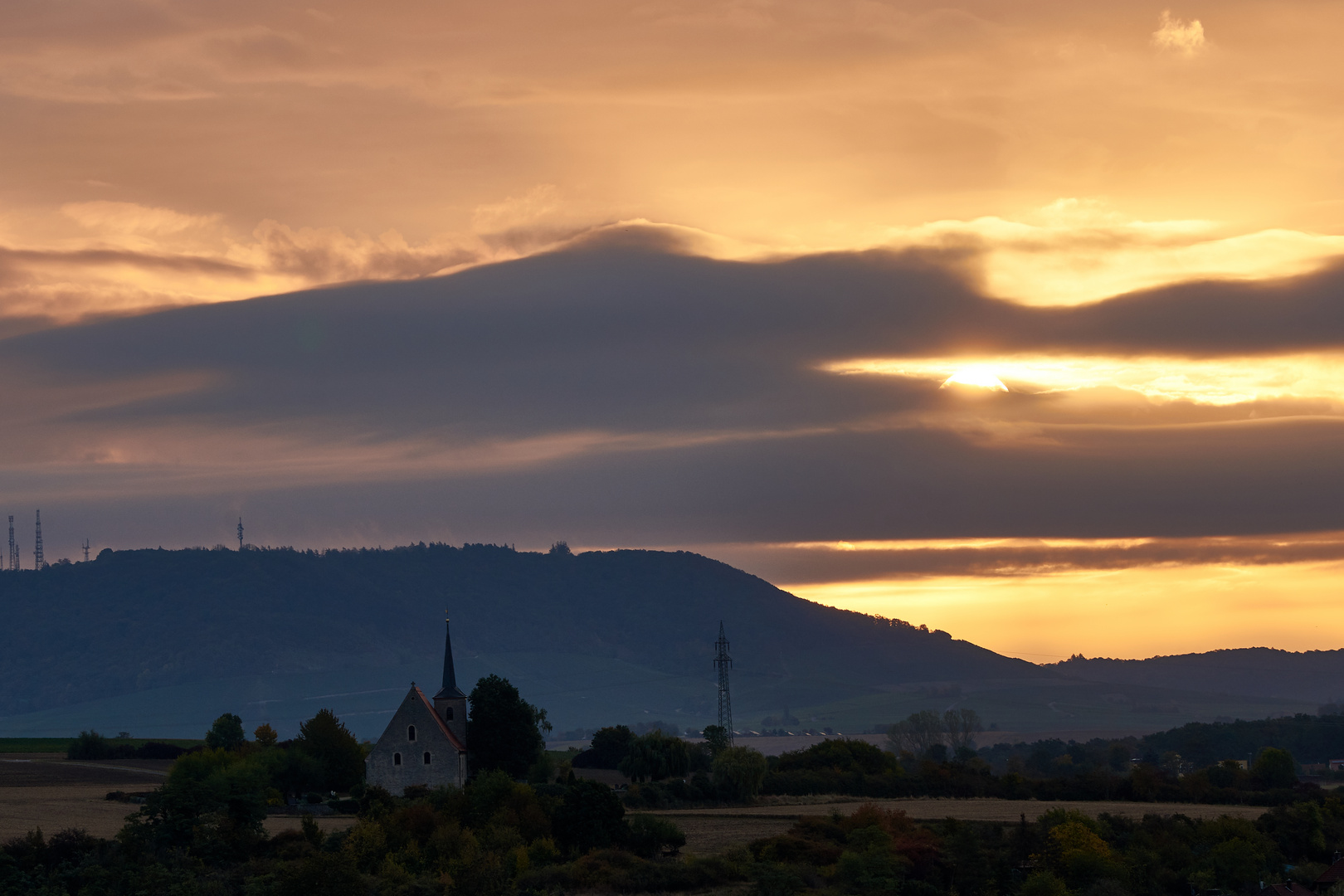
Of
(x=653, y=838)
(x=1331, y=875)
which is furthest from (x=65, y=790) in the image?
(x=1331, y=875)

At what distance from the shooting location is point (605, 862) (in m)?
93.1

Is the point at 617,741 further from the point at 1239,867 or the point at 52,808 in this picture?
the point at 1239,867

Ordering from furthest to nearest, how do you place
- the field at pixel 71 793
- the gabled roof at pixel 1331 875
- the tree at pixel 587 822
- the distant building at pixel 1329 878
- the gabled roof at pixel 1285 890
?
the field at pixel 71 793 → the tree at pixel 587 822 → the gabled roof at pixel 1331 875 → the distant building at pixel 1329 878 → the gabled roof at pixel 1285 890

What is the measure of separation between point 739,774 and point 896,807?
1494cm

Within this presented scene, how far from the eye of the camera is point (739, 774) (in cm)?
13125

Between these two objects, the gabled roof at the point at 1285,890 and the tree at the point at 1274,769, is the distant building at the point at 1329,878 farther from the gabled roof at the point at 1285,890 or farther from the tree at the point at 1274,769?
the tree at the point at 1274,769

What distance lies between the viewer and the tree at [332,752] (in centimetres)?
13762

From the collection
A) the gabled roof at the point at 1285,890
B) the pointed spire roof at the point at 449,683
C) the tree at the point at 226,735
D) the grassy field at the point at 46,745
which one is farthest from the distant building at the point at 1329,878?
the grassy field at the point at 46,745

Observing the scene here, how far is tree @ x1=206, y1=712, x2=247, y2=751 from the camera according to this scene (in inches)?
6081

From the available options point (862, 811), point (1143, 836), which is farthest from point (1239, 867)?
point (862, 811)

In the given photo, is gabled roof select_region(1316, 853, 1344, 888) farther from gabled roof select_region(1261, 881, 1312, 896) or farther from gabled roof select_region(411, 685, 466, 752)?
gabled roof select_region(411, 685, 466, 752)

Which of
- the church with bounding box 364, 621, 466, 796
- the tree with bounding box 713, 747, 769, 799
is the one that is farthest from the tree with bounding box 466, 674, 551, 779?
the tree with bounding box 713, 747, 769, 799

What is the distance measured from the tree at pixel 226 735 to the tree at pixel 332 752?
52.1ft

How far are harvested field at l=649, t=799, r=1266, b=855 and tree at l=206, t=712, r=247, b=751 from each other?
172ft
